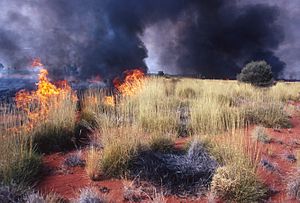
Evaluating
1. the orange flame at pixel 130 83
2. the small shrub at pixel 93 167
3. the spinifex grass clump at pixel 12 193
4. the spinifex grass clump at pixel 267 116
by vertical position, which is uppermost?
the orange flame at pixel 130 83

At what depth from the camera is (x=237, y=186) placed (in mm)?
5199

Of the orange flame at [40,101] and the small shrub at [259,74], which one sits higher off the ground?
the small shrub at [259,74]

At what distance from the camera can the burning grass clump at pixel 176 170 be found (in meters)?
5.70

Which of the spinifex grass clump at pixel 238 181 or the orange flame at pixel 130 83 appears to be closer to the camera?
the spinifex grass clump at pixel 238 181

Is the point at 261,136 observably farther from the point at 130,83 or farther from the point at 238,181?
the point at 130,83

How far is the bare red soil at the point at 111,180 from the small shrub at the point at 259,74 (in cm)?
1835

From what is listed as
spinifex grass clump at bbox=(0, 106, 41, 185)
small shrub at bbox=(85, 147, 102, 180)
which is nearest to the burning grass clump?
small shrub at bbox=(85, 147, 102, 180)

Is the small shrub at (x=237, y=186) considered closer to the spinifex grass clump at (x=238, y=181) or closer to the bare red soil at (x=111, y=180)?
the spinifex grass clump at (x=238, y=181)

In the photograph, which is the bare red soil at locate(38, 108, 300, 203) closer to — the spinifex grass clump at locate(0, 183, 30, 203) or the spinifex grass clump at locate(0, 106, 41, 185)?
the spinifex grass clump at locate(0, 106, 41, 185)

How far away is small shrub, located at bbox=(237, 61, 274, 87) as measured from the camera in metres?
25.7

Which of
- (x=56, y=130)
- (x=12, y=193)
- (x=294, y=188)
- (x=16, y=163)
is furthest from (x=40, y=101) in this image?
(x=294, y=188)

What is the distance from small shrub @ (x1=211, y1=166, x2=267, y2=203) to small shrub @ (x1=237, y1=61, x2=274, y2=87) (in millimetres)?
21397

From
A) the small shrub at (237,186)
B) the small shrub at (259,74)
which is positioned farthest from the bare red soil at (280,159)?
the small shrub at (259,74)

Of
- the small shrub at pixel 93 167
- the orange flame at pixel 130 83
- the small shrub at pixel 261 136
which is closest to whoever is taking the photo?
the small shrub at pixel 93 167
